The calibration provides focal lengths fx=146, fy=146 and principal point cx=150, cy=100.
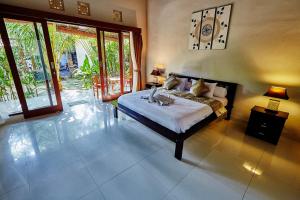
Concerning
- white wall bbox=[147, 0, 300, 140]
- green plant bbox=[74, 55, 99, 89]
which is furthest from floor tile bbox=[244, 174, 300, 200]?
green plant bbox=[74, 55, 99, 89]

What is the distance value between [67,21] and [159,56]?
2.81 metres

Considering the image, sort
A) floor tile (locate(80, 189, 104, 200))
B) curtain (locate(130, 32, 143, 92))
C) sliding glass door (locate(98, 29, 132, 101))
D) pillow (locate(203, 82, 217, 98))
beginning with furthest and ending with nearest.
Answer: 1. curtain (locate(130, 32, 143, 92))
2. sliding glass door (locate(98, 29, 132, 101))
3. pillow (locate(203, 82, 217, 98))
4. floor tile (locate(80, 189, 104, 200))

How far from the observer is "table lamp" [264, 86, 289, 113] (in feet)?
8.40

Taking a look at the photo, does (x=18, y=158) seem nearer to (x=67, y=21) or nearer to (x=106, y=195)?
(x=106, y=195)

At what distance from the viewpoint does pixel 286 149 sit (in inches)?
102

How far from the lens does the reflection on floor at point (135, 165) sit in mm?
1733

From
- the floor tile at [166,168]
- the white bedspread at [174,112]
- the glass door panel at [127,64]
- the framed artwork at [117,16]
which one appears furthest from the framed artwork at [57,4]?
the floor tile at [166,168]

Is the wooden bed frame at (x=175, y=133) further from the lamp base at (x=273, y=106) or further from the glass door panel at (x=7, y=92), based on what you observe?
the glass door panel at (x=7, y=92)

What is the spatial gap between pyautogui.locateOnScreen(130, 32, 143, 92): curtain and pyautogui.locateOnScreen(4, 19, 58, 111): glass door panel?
2.51 m

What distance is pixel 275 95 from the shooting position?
2.61m

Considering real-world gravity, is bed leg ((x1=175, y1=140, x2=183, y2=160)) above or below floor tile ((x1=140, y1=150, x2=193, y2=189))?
above

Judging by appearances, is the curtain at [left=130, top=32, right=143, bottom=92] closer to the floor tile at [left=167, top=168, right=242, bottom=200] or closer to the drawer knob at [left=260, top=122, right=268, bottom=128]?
the drawer knob at [left=260, top=122, right=268, bottom=128]

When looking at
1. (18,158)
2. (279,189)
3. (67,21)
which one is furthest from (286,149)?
(67,21)

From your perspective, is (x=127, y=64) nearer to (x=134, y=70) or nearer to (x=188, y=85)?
(x=134, y=70)
